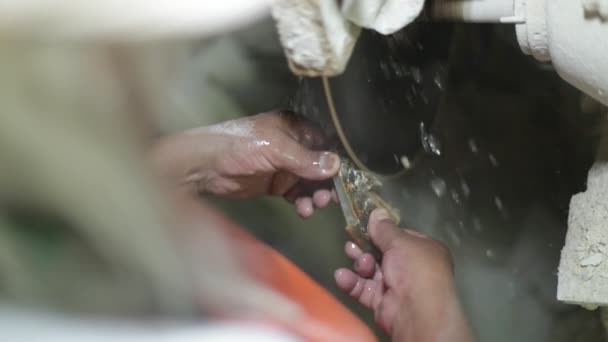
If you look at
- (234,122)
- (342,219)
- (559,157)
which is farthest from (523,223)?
(234,122)

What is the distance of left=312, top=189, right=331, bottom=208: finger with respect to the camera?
4.72 feet

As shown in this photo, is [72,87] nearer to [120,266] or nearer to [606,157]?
[120,266]

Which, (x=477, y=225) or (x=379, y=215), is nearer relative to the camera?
(x=379, y=215)

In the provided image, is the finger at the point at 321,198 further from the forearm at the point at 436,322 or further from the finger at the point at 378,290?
the forearm at the point at 436,322

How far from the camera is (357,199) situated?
1382 millimetres

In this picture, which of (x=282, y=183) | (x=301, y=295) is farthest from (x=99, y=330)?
(x=282, y=183)

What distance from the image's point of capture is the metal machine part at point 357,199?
1.37 m

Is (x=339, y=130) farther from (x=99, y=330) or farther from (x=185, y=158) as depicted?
(x=99, y=330)

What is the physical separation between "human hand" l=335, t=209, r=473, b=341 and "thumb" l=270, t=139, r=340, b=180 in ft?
0.50

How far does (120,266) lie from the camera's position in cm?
64

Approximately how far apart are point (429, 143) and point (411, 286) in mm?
451

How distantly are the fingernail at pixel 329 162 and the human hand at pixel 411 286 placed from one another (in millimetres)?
147

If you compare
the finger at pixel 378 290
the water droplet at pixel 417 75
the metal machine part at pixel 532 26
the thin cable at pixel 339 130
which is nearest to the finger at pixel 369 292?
the finger at pixel 378 290

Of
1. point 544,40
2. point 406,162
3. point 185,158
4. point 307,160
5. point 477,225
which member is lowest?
point 477,225
